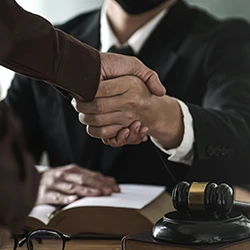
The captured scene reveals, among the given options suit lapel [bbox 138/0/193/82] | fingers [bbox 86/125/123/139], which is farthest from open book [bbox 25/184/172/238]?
suit lapel [bbox 138/0/193/82]

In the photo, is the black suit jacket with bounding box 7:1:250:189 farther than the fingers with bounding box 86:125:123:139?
Yes

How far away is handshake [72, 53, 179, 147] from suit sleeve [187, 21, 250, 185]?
0.13 meters

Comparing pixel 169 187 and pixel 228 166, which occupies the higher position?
pixel 228 166

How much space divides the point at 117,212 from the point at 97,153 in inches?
19.9

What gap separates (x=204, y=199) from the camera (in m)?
0.75

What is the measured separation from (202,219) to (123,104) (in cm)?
27

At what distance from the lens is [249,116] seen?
127cm

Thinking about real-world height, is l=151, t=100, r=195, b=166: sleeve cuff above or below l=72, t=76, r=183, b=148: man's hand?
below

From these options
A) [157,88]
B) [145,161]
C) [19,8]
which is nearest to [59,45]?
[19,8]

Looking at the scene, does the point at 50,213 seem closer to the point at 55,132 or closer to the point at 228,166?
Result: the point at 228,166

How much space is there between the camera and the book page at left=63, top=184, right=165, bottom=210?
3.27 feet

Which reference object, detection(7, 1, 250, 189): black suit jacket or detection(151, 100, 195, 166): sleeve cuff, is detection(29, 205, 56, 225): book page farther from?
detection(7, 1, 250, 189): black suit jacket

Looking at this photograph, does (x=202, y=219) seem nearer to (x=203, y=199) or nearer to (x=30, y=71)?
(x=203, y=199)

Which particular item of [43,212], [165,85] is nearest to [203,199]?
[43,212]
